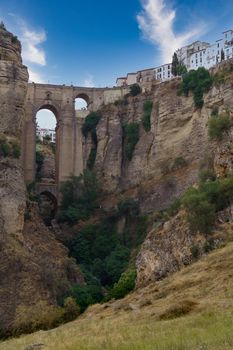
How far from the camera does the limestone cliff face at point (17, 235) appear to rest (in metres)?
41.5

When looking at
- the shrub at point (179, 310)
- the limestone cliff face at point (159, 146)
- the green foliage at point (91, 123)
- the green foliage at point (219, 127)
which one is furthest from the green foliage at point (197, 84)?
the shrub at point (179, 310)

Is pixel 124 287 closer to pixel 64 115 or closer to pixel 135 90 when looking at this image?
pixel 64 115

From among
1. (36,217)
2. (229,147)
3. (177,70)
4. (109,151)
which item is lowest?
(36,217)

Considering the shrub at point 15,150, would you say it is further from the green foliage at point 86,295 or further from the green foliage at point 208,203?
the green foliage at point 208,203

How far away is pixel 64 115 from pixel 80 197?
10.9m

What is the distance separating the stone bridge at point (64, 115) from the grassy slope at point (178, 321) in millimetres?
35173

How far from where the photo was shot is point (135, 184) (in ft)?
206

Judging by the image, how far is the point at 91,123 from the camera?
67875 millimetres

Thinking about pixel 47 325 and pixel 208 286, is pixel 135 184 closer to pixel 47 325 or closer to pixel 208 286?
pixel 47 325

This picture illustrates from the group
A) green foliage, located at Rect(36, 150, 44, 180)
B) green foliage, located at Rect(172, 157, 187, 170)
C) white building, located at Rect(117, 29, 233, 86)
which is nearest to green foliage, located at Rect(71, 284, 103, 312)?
green foliage, located at Rect(172, 157, 187, 170)

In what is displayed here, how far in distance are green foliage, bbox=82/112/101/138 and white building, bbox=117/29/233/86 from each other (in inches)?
754

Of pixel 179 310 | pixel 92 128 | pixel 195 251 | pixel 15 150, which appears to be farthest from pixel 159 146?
pixel 179 310

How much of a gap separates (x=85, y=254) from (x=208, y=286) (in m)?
35.2

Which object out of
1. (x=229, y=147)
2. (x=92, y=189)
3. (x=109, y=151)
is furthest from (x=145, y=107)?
(x=229, y=147)
